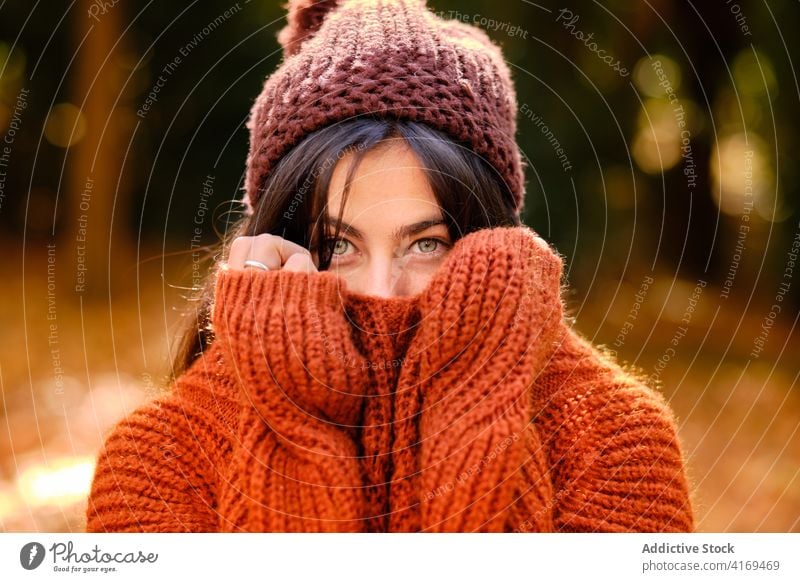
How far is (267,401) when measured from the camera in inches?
35.1

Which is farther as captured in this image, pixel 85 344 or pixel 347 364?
pixel 85 344

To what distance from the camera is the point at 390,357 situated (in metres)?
0.98

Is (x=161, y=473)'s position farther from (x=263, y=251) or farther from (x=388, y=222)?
(x=388, y=222)

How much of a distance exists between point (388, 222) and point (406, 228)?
30mm

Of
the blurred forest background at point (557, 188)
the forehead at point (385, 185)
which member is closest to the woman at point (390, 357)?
the forehead at point (385, 185)

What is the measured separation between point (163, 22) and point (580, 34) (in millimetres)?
1637

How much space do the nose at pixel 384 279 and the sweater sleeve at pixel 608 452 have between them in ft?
0.87

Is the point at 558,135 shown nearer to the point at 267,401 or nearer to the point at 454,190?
the point at 454,190

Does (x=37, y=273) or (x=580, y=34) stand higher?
(x=580, y=34)

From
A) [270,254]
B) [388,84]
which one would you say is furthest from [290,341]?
[388,84]

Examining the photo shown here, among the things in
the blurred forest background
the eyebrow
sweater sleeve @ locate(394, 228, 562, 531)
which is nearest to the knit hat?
the eyebrow

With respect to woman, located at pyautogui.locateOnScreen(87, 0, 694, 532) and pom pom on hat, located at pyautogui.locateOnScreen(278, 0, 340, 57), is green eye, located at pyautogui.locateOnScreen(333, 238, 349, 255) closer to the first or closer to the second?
woman, located at pyautogui.locateOnScreen(87, 0, 694, 532)

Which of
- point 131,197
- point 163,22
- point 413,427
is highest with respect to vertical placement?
point 163,22
